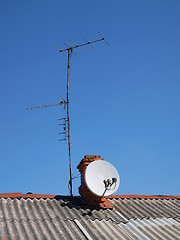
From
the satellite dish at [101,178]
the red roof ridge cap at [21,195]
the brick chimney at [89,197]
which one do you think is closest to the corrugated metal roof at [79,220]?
the red roof ridge cap at [21,195]

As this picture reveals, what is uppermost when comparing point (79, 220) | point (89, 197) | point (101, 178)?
point (101, 178)

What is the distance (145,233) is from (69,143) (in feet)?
15.8

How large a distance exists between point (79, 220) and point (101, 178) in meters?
1.87

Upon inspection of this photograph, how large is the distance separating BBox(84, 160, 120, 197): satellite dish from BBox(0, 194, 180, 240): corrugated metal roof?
596 millimetres

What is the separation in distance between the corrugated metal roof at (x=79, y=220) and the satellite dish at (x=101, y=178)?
596 millimetres

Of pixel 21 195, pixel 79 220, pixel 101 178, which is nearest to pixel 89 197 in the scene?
pixel 101 178

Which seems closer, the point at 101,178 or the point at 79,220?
the point at 79,220

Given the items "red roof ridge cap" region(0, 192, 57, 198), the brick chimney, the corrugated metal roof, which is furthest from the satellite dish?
"red roof ridge cap" region(0, 192, 57, 198)

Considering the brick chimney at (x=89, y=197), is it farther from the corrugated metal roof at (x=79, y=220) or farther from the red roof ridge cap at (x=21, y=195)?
the red roof ridge cap at (x=21, y=195)

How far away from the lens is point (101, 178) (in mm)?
9867

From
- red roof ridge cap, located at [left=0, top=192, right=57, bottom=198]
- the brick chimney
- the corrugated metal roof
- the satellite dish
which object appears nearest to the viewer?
the corrugated metal roof

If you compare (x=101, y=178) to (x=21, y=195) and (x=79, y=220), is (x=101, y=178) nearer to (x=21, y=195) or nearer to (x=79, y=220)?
(x=79, y=220)

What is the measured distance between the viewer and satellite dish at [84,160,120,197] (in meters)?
9.52

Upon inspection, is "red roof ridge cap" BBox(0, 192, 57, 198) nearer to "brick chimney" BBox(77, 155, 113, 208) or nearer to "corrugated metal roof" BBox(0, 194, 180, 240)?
"corrugated metal roof" BBox(0, 194, 180, 240)
